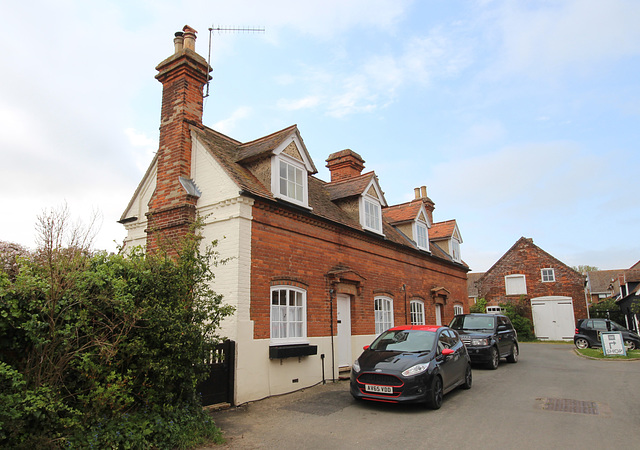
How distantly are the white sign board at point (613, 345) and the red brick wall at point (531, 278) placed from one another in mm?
14196

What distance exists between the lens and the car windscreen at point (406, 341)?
8.92 m

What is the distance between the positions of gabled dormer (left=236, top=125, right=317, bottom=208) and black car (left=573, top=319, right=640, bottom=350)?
754 inches

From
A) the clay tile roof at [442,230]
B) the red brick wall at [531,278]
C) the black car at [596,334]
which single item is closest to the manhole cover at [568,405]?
the clay tile roof at [442,230]

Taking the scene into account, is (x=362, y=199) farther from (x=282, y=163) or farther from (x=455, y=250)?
(x=455, y=250)

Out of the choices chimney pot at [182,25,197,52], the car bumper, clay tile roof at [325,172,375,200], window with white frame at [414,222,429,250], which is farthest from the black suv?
chimney pot at [182,25,197,52]

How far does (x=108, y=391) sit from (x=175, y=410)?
131 cm

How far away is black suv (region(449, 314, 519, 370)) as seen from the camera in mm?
A: 13789

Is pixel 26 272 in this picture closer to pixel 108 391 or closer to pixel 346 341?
pixel 108 391

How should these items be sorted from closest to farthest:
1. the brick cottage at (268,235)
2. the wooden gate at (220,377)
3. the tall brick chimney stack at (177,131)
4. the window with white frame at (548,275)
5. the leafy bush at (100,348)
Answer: the leafy bush at (100,348)
the wooden gate at (220,377)
the brick cottage at (268,235)
the tall brick chimney stack at (177,131)
the window with white frame at (548,275)

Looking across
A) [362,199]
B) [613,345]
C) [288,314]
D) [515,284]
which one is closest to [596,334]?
[613,345]

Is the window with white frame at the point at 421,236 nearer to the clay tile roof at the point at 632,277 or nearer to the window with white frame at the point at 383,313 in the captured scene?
the window with white frame at the point at 383,313

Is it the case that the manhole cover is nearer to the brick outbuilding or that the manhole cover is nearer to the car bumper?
the car bumper

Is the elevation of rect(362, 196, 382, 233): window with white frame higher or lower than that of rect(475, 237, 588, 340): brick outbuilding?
higher

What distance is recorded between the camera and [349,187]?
15227 mm
